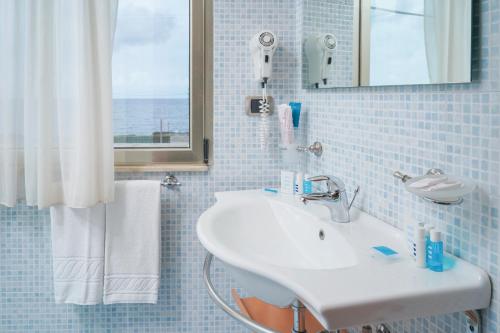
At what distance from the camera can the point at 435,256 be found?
1.01 meters

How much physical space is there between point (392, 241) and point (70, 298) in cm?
135

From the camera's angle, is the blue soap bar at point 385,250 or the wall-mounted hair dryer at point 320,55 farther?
the wall-mounted hair dryer at point 320,55

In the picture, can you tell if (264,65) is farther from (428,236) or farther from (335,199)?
(428,236)

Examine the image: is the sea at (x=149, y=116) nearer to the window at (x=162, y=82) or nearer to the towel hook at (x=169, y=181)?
the window at (x=162, y=82)

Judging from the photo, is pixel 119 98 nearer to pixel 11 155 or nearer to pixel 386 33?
pixel 11 155

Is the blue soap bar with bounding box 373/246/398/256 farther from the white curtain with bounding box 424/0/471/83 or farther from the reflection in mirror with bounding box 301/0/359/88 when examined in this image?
the reflection in mirror with bounding box 301/0/359/88

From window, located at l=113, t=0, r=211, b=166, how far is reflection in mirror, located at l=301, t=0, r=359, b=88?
43 cm

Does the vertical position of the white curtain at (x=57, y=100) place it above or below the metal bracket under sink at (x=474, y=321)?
above

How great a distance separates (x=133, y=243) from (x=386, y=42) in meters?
1.25

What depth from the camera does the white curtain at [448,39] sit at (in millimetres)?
1002

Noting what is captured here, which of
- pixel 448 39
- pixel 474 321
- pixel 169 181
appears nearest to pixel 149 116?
pixel 169 181

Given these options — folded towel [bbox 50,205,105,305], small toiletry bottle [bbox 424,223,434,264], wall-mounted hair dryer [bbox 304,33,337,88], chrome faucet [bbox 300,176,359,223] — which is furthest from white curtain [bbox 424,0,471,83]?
folded towel [bbox 50,205,105,305]

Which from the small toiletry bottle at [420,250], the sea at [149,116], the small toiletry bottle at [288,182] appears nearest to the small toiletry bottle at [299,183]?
the small toiletry bottle at [288,182]

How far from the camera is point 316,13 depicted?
1.83 m
